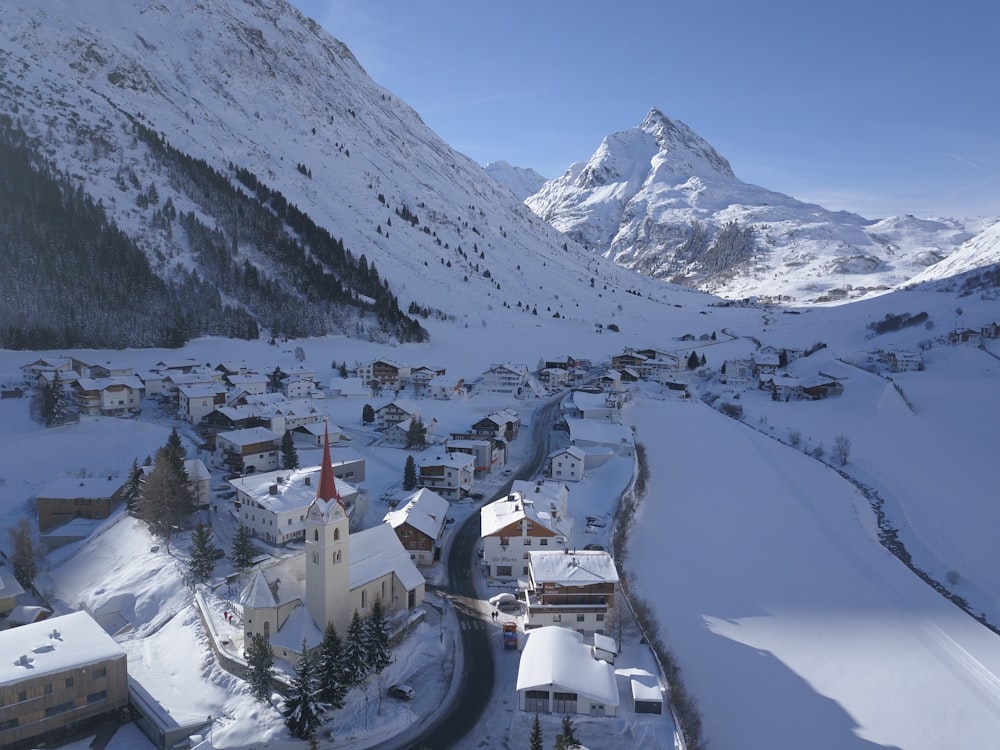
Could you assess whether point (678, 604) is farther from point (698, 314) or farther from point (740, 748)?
point (698, 314)

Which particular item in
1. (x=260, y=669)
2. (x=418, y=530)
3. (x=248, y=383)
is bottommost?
(x=260, y=669)

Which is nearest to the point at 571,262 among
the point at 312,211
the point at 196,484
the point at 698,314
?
the point at 698,314

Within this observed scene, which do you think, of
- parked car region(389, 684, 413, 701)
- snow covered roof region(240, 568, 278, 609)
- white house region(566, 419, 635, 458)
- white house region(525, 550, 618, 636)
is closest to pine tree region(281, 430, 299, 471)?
snow covered roof region(240, 568, 278, 609)

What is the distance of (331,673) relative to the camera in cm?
1752

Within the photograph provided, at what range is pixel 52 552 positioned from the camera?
97.0ft

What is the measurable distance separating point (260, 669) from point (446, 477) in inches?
700

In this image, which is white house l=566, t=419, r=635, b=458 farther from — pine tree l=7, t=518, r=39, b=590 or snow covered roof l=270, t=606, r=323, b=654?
pine tree l=7, t=518, r=39, b=590

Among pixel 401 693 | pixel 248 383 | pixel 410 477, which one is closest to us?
pixel 401 693

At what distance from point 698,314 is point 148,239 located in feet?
328

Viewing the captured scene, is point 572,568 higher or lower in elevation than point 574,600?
higher

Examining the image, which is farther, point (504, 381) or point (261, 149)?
point (261, 149)

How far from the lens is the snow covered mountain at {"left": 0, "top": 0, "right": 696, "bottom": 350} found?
8138 centimetres

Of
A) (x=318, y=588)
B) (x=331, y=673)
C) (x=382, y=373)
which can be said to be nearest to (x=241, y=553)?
(x=318, y=588)

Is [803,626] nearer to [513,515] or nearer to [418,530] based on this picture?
[513,515]
